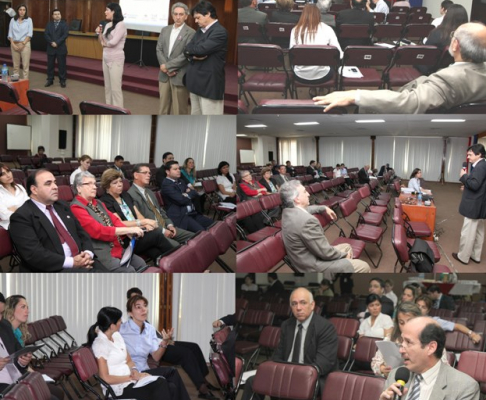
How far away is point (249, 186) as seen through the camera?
408 cm

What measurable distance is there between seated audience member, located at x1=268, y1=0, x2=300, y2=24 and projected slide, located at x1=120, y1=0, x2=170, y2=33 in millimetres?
1060

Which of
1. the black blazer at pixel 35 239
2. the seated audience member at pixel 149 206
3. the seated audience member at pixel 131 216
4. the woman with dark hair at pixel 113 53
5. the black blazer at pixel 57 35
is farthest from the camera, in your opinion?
the black blazer at pixel 57 35

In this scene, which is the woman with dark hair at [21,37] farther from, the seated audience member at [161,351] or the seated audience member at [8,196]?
the seated audience member at [161,351]

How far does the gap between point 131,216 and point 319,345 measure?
6.40 ft

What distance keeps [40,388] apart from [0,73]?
2.94 metres

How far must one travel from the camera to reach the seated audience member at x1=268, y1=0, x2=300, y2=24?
367 cm

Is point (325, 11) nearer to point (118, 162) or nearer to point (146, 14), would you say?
point (146, 14)

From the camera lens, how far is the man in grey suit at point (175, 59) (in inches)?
161

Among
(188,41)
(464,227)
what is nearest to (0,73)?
(188,41)

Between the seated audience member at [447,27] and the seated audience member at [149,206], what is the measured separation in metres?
2.50

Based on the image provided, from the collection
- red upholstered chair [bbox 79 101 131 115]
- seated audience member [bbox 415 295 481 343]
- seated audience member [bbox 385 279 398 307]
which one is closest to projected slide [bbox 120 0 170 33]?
red upholstered chair [bbox 79 101 131 115]

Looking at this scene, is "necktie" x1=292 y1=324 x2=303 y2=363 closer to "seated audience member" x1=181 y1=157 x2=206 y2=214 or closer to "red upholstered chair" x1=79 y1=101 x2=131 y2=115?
"seated audience member" x1=181 y1=157 x2=206 y2=214

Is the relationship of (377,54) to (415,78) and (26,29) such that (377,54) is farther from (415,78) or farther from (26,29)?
(26,29)

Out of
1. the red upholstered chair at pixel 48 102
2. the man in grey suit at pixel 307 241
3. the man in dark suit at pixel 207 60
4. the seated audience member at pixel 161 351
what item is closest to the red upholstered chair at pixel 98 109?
the red upholstered chair at pixel 48 102
